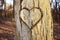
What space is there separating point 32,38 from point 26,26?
57 mm

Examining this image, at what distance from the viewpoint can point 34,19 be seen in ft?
2.29

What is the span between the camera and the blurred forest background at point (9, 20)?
3902 millimetres

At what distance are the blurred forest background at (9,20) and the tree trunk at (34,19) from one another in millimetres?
2769

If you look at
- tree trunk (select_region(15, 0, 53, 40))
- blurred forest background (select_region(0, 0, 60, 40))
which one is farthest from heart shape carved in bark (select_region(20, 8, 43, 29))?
blurred forest background (select_region(0, 0, 60, 40))

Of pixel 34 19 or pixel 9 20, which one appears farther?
pixel 9 20

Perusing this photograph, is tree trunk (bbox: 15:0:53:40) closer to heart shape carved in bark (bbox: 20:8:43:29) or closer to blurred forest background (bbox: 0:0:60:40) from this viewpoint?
heart shape carved in bark (bbox: 20:8:43:29)

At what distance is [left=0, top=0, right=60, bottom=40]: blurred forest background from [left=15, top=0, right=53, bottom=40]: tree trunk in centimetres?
277

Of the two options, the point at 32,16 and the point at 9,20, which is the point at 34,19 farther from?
the point at 9,20

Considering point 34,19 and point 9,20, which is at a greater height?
point 34,19

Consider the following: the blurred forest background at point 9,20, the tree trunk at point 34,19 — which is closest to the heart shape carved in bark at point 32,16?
the tree trunk at point 34,19

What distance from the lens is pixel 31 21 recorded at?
0.70 meters

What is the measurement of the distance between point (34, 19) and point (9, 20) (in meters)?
4.80

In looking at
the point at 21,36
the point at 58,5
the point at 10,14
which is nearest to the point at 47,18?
the point at 21,36

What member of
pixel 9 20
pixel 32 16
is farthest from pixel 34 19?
pixel 9 20
